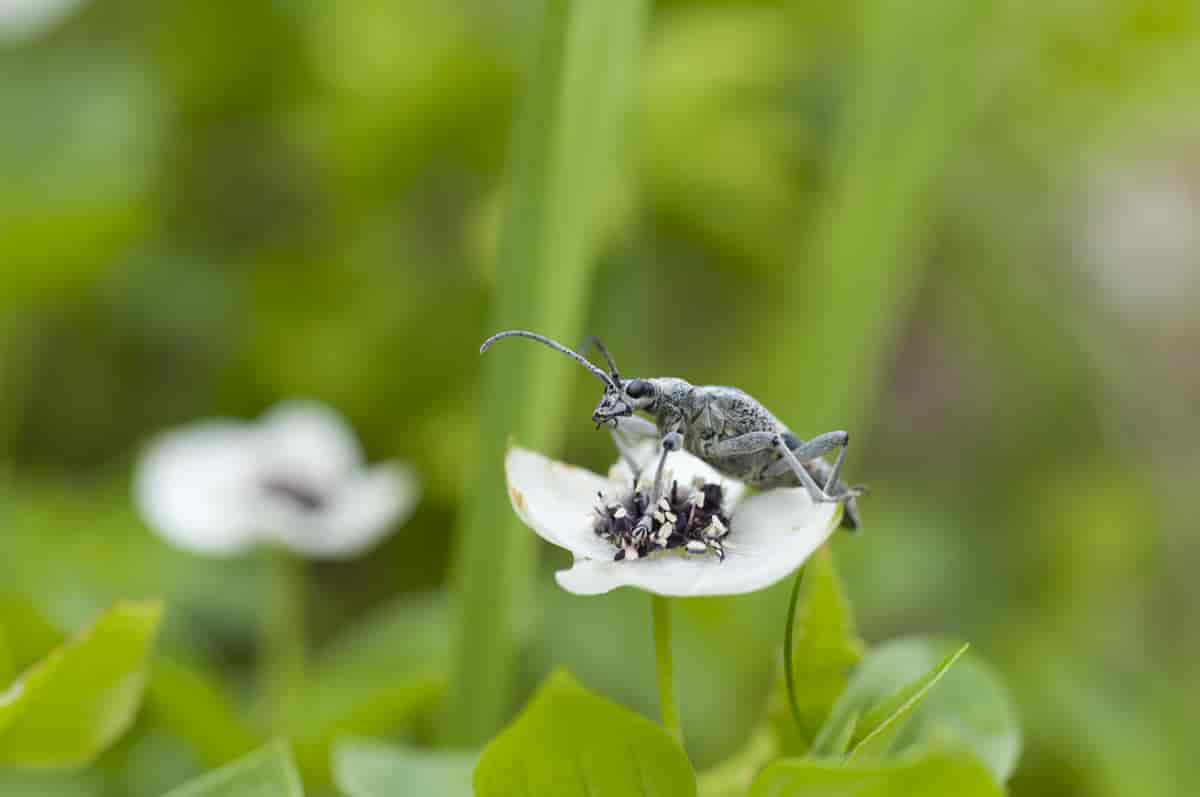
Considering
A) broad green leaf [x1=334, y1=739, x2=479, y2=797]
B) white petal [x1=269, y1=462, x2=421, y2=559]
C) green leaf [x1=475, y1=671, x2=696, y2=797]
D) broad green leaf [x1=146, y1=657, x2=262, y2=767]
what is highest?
green leaf [x1=475, y1=671, x2=696, y2=797]

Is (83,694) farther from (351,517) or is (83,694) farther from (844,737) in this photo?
(351,517)

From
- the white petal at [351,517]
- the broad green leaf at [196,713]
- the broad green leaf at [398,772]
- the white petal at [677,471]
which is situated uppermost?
the white petal at [677,471]

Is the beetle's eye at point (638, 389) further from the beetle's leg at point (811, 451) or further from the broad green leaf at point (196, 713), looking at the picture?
the broad green leaf at point (196, 713)

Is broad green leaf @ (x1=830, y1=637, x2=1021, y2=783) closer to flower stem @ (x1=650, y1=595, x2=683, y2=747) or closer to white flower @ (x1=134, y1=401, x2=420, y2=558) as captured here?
flower stem @ (x1=650, y1=595, x2=683, y2=747)

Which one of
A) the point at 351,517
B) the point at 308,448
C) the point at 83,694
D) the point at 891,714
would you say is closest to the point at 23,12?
the point at 308,448

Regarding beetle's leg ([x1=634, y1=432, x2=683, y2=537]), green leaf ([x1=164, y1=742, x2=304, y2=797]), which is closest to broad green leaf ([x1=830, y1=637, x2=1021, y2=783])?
beetle's leg ([x1=634, y1=432, x2=683, y2=537])

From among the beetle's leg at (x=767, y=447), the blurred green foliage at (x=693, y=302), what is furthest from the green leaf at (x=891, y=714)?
the blurred green foliage at (x=693, y=302)
